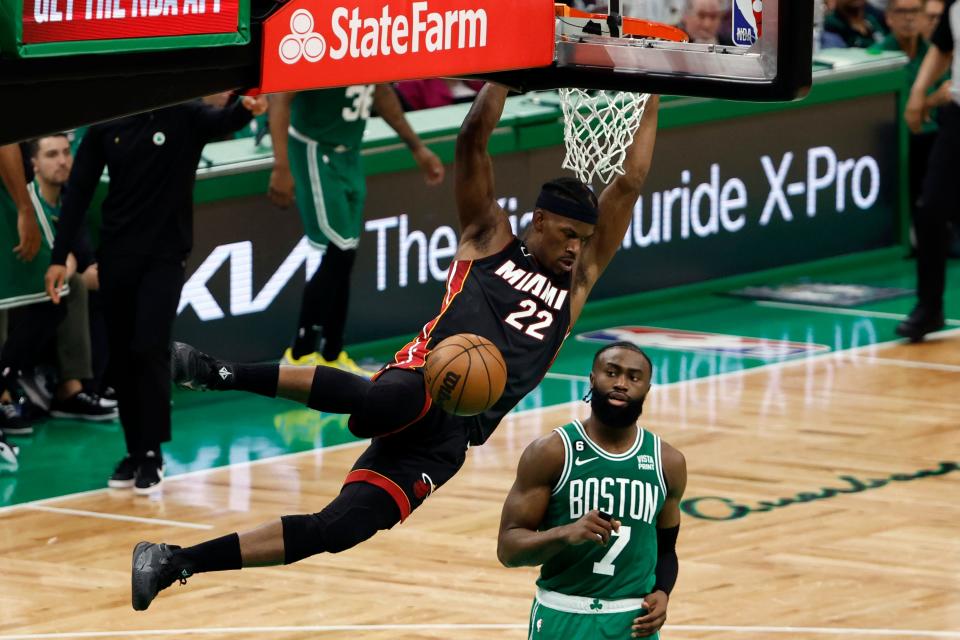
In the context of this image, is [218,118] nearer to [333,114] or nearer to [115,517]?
[333,114]

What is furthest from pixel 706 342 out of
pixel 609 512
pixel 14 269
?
pixel 609 512

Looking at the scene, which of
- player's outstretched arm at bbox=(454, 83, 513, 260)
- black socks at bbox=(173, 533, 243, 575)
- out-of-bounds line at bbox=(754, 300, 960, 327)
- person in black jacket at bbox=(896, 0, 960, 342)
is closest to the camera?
black socks at bbox=(173, 533, 243, 575)

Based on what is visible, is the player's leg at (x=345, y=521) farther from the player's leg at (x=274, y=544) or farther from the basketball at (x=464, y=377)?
the basketball at (x=464, y=377)

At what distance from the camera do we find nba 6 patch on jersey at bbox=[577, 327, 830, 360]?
1498 cm

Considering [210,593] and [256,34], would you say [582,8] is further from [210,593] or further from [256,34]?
[210,593]

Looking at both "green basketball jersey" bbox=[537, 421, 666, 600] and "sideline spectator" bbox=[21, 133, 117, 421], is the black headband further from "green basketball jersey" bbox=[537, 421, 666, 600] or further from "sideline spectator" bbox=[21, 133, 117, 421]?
"sideline spectator" bbox=[21, 133, 117, 421]

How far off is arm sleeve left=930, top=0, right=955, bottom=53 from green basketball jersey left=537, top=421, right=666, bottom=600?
768 centimetres

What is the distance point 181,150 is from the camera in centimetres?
1162

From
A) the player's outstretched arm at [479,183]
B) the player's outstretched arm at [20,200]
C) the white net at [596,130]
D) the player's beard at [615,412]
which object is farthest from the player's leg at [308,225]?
the player's beard at [615,412]

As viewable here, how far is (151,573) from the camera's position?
7703 mm

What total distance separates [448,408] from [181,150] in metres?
4.47

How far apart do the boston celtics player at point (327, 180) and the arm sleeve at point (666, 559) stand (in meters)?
5.95

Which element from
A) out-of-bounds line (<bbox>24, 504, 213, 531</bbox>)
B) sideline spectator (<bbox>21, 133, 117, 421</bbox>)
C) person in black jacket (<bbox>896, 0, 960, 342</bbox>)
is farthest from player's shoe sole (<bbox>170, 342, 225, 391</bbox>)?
person in black jacket (<bbox>896, 0, 960, 342</bbox>)

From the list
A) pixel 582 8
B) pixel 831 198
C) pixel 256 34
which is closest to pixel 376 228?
pixel 831 198
